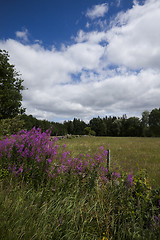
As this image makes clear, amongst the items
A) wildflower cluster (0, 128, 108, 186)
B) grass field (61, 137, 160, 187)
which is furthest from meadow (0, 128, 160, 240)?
grass field (61, 137, 160, 187)

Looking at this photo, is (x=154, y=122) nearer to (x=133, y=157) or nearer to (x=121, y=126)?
(x=121, y=126)

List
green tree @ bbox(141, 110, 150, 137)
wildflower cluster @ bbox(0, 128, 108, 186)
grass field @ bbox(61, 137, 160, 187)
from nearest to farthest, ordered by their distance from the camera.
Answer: wildflower cluster @ bbox(0, 128, 108, 186), grass field @ bbox(61, 137, 160, 187), green tree @ bbox(141, 110, 150, 137)

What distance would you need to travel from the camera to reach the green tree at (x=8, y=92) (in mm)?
12743

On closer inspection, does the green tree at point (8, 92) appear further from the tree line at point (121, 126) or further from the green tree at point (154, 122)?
the green tree at point (154, 122)

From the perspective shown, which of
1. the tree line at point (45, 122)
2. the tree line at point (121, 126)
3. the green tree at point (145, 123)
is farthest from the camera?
the green tree at point (145, 123)

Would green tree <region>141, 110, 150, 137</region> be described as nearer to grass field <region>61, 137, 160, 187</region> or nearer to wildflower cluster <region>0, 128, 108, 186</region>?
grass field <region>61, 137, 160, 187</region>

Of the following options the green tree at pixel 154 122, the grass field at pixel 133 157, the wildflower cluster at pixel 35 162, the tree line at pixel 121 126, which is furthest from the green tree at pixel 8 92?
the green tree at pixel 154 122

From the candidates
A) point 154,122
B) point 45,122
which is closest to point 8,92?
point 45,122

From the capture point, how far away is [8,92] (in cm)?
1310

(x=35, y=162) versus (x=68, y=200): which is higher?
(x=35, y=162)

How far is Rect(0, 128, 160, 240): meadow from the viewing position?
202 cm

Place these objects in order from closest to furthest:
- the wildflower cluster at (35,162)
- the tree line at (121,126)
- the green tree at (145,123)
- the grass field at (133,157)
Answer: the wildflower cluster at (35,162), the grass field at (133,157), the tree line at (121,126), the green tree at (145,123)

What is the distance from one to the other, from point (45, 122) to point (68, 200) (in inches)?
1514

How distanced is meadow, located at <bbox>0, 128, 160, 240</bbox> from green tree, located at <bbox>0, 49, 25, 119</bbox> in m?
9.94
